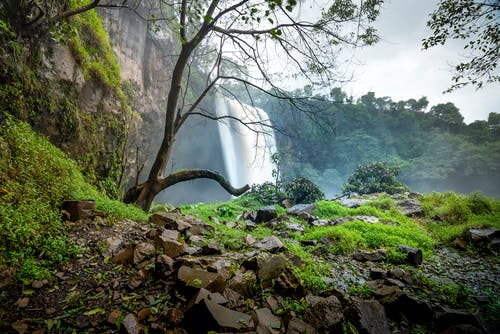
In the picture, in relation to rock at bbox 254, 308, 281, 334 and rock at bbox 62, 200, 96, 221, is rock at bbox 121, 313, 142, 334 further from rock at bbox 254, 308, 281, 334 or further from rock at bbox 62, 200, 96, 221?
rock at bbox 62, 200, 96, 221

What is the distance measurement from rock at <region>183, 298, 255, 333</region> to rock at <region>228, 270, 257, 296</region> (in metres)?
0.44

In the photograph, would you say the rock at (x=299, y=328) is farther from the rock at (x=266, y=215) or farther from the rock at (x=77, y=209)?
the rock at (x=266, y=215)

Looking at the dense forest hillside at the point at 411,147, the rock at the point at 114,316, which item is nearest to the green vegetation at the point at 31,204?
the rock at the point at 114,316

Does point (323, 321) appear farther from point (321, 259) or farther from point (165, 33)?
point (165, 33)

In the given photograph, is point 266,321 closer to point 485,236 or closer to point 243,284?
point 243,284

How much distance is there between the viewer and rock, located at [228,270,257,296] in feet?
7.24

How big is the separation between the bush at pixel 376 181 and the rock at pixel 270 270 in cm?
1503

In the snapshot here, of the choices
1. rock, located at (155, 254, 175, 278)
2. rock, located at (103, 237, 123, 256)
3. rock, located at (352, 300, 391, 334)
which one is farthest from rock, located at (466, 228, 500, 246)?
rock, located at (103, 237, 123, 256)

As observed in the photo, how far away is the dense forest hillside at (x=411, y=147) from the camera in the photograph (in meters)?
25.9

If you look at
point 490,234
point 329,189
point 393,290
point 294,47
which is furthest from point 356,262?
point 329,189

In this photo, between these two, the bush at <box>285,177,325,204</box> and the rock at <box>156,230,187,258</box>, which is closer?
the rock at <box>156,230,187,258</box>

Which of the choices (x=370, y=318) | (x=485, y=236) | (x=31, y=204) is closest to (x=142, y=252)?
(x=31, y=204)

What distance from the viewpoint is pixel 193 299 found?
1.80m

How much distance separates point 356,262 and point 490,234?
381 centimetres
